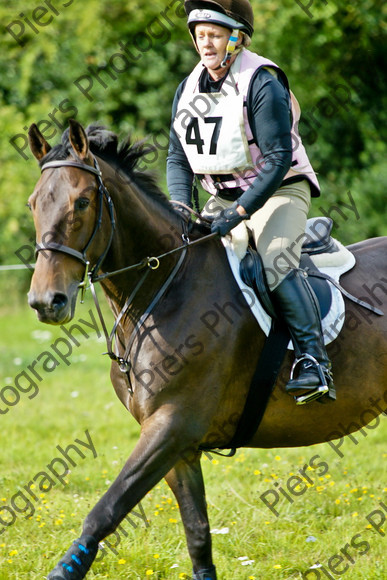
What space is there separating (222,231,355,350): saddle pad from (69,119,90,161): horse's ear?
98 cm

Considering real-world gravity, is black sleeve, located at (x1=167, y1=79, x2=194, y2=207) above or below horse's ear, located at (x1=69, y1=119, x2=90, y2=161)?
below

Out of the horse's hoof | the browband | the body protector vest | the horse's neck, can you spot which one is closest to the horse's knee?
the horse's hoof

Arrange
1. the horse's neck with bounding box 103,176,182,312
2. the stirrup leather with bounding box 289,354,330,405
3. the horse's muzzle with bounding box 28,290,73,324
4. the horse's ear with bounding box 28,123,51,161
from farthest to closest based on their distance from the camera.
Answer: the stirrup leather with bounding box 289,354,330,405
the horse's neck with bounding box 103,176,182,312
the horse's ear with bounding box 28,123,51,161
the horse's muzzle with bounding box 28,290,73,324

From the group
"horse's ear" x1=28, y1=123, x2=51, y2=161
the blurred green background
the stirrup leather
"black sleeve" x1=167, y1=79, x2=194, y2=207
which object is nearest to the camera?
"horse's ear" x1=28, y1=123, x2=51, y2=161

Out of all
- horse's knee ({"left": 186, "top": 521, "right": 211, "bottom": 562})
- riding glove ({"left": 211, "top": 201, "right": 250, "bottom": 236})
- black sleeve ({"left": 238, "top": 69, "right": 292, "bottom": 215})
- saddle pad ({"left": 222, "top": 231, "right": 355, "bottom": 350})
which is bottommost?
horse's knee ({"left": 186, "top": 521, "right": 211, "bottom": 562})

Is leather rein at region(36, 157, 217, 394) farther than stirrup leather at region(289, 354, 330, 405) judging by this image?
No

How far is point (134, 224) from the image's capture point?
3.62 meters

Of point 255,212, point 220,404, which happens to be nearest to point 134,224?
point 255,212

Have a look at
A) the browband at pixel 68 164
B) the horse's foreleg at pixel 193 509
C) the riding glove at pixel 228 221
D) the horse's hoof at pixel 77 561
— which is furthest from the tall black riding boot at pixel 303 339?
the horse's hoof at pixel 77 561

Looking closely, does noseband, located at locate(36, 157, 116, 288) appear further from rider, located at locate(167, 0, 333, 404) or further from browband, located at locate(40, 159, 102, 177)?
rider, located at locate(167, 0, 333, 404)

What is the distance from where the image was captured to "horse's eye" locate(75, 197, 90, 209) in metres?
3.24

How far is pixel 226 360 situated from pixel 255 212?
831mm

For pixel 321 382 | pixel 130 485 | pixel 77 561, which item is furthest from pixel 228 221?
pixel 77 561

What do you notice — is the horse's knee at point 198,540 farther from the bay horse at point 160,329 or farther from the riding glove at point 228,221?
the riding glove at point 228,221
